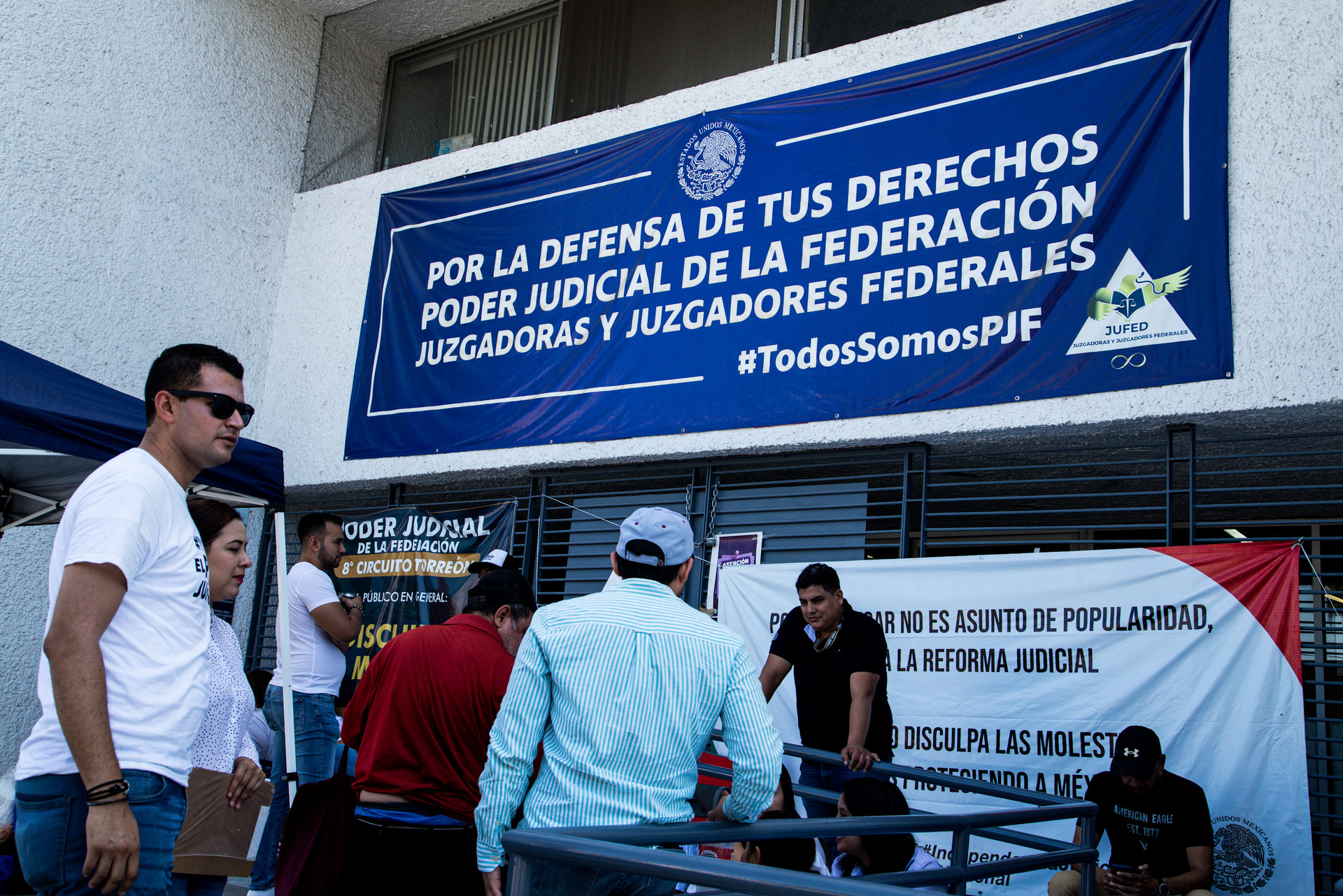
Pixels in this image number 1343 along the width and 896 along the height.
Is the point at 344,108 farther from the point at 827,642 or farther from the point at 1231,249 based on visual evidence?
the point at 1231,249

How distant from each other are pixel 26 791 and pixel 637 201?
6108 millimetres

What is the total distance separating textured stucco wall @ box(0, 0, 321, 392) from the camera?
8086 millimetres

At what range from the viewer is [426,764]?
11.6 feet

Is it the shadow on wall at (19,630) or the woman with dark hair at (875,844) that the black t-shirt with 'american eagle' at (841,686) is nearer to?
the woman with dark hair at (875,844)

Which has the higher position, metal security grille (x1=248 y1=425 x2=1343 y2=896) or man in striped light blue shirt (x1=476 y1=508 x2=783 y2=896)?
metal security grille (x1=248 y1=425 x2=1343 y2=896)

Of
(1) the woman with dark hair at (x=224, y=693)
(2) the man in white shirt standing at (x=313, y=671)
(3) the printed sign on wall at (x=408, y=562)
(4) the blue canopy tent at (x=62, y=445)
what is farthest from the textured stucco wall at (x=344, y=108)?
(1) the woman with dark hair at (x=224, y=693)

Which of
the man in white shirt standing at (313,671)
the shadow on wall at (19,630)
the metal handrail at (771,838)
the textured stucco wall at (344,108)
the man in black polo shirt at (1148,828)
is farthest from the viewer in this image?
the textured stucco wall at (344,108)

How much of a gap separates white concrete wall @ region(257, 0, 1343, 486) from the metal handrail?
2918 mm

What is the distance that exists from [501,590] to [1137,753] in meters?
2.89

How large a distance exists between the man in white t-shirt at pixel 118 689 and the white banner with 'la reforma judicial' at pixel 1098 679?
4053mm

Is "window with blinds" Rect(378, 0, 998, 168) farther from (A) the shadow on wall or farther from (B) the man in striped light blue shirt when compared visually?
(B) the man in striped light blue shirt

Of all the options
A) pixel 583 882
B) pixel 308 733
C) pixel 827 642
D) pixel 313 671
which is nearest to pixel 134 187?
pixel 313 671

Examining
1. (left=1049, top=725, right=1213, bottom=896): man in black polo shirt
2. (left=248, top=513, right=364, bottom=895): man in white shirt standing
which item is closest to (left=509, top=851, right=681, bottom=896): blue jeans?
(left=1049, top=725, right=1213, bottom=896): man in black polo shirt

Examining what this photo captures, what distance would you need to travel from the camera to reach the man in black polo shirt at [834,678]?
5160 mm
